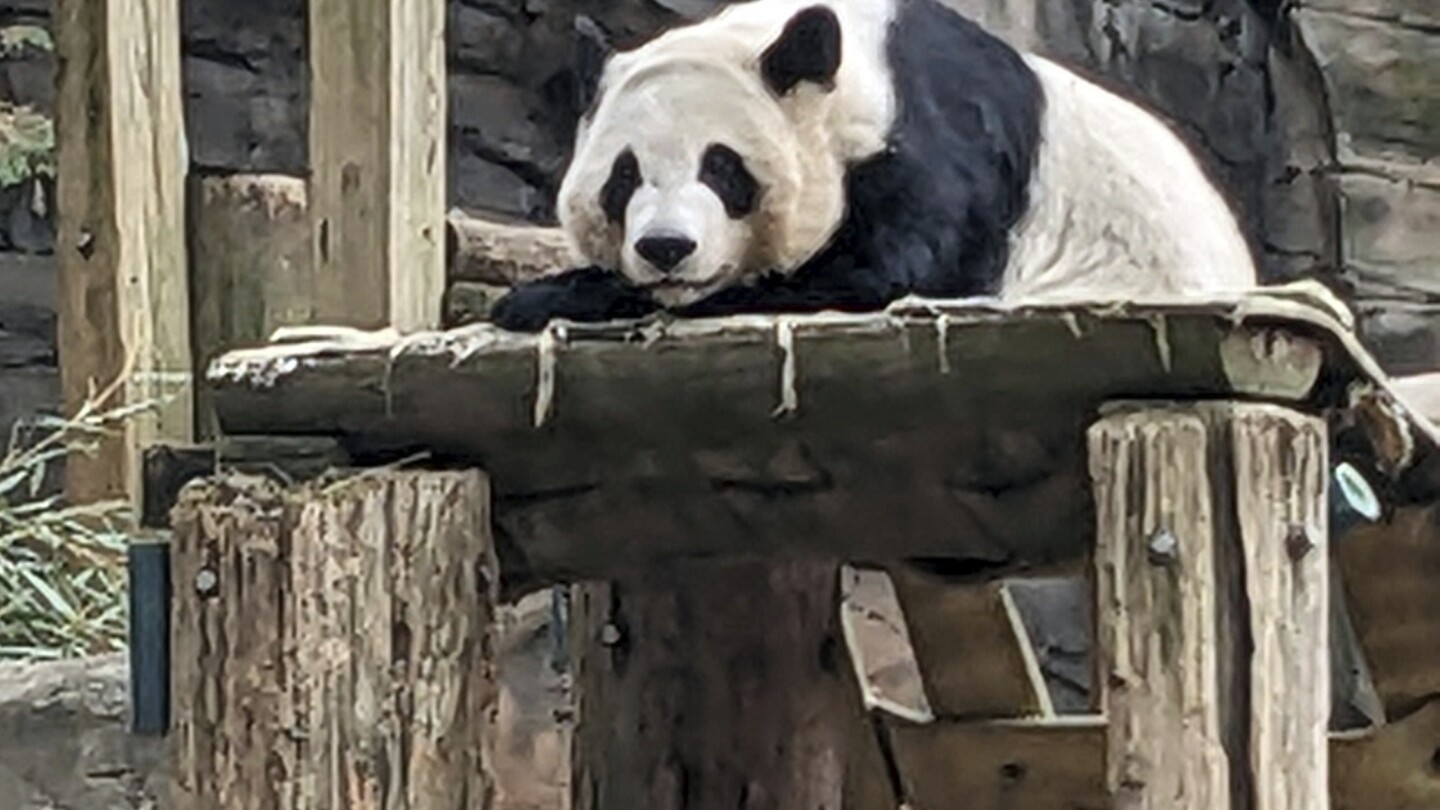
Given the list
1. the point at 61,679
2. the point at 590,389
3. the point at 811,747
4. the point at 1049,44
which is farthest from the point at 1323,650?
the point at 1049,44

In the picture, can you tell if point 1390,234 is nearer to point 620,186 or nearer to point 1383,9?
point 1383,9

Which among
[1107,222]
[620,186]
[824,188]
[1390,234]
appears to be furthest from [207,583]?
[1390,234]

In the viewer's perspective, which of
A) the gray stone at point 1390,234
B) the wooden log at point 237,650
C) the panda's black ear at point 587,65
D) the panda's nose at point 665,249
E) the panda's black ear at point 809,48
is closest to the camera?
the wooden log at point 237,650

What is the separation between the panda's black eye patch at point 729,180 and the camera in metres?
2.82

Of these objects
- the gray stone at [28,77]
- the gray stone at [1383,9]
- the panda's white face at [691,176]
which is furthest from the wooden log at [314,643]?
the gray stone at [1383,9]

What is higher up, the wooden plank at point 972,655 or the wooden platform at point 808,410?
the wooden platform at point 808,410

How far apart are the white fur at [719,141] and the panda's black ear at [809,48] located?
0.06 feet

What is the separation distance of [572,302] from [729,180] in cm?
21

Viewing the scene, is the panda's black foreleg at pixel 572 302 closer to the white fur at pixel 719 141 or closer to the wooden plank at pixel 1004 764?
the white fur at pixel 719 141

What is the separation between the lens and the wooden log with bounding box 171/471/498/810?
8.21 feet

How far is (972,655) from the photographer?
3.92 m

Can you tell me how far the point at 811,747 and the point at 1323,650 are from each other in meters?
1.18

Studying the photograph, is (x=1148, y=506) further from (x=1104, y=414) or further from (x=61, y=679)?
(x=61, y=679)

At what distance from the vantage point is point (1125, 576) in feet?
7.60
